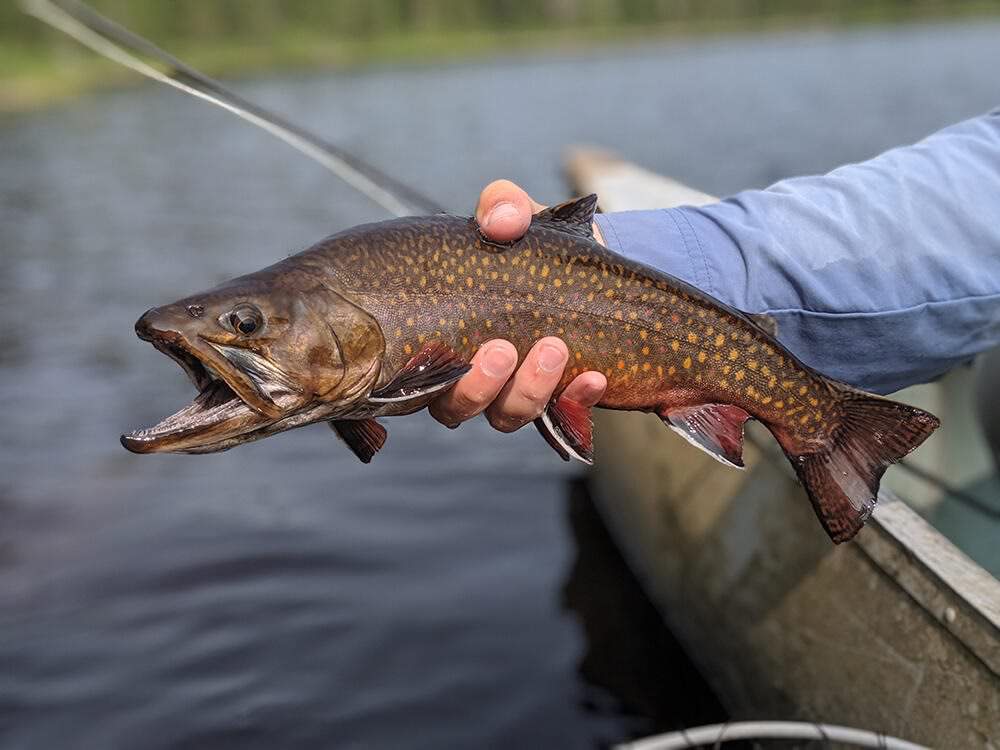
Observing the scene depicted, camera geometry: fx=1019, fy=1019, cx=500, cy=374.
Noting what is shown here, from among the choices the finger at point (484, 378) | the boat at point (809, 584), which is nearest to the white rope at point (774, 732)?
the boat at point (809, 584)

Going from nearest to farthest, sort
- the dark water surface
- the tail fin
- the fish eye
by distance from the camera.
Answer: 1. the fish eye
2. the tail fin
3. the dark water surface

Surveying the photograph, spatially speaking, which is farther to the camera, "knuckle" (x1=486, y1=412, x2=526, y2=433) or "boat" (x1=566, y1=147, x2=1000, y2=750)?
"boat" (x1=566, y1=147, x2=1000, y2=750)

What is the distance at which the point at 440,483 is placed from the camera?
8.95 metres

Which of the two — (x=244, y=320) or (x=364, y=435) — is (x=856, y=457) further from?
(x=244, y=320)

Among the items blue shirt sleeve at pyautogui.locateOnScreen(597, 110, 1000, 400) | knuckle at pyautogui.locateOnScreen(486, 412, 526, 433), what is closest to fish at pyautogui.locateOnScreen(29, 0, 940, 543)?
knuckle at pyautogui.locateOnScreen(486, 412, 526, 433)

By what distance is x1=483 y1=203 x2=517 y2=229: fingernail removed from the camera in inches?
112

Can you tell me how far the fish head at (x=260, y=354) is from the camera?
2602 millimetres

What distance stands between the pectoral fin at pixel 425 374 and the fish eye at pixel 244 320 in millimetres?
362

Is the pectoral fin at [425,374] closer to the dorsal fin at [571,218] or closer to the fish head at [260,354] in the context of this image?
the fish head at [260,354]

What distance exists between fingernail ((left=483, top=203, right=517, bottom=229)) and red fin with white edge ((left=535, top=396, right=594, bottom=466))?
57 cm

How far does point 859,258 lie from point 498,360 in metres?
1.26

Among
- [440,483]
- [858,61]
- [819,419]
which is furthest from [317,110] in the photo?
[819,419]

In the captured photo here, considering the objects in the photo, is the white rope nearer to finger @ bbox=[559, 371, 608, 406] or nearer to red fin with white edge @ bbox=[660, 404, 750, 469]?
red fin with white edge @ bbox=[660, 404, 750, 469]

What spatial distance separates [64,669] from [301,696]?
1.60 metres
